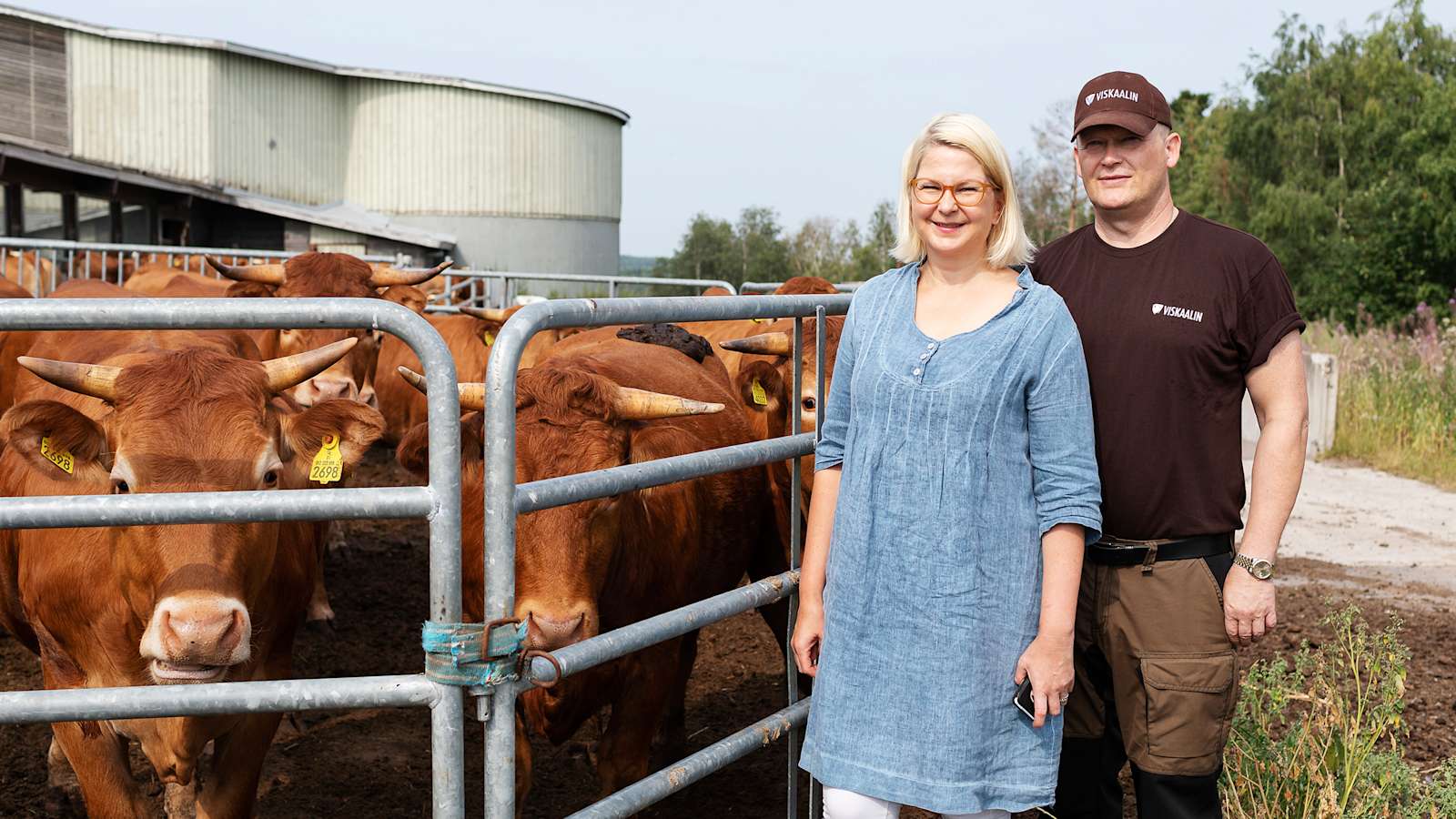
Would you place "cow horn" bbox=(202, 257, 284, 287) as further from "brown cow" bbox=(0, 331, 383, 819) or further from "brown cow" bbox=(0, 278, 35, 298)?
"brown cow" bbox=(0, 331, 383, 819)

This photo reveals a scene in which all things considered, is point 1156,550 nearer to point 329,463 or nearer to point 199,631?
point 329,463

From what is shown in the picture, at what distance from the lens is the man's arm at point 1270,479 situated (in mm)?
2922

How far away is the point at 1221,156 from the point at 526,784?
4808cm

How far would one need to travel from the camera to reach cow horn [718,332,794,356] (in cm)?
545

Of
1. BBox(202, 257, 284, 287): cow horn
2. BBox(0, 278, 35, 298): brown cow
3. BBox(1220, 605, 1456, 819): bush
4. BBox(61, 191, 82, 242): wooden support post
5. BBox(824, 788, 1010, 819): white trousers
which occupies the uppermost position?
BBox(61, 191, 82, 242): wooden support post

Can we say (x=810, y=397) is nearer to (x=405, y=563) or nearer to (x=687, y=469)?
(x=687, y=469)

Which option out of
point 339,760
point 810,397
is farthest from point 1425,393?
point 339,760

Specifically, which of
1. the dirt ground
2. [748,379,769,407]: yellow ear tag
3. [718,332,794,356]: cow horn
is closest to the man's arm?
the dirt ground

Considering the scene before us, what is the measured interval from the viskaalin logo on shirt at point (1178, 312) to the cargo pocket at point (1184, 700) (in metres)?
0.80

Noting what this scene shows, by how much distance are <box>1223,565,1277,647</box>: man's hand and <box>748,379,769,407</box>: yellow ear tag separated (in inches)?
102

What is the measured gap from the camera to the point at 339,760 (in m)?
5.18

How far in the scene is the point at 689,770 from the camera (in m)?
2.99

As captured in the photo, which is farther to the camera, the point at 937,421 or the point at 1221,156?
the point at 1221,156

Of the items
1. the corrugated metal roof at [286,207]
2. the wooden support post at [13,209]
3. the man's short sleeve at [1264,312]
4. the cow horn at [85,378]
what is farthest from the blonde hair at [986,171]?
the wooden support post at [13,209]
